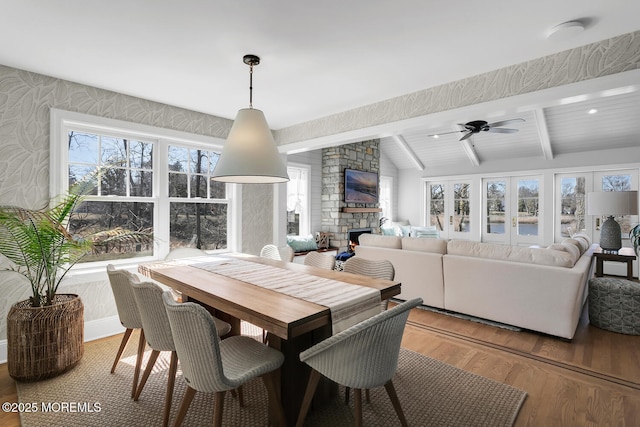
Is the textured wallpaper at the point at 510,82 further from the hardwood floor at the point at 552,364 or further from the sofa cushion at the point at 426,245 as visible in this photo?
the hardwood floor at the point at 552,364

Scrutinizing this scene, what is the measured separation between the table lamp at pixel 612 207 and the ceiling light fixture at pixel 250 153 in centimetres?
407

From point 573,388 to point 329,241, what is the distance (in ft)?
15.0

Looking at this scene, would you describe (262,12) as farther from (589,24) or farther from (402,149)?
(402,149)

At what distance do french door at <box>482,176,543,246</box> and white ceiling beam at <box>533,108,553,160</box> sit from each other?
66 centimetres

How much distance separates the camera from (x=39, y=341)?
92.8 inches

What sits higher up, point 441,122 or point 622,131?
point 622,131

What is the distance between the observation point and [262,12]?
1.96 meters

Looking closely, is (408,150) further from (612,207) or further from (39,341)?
(39,341)

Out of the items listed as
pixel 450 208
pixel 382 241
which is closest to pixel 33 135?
pixel 382 241

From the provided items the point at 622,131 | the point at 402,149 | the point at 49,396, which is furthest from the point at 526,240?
the point at 49,396

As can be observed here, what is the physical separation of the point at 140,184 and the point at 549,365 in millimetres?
4292

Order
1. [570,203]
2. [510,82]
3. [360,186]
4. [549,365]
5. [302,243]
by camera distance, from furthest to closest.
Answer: [360,186], [570,203], [302,243], [510,82], [549,365]

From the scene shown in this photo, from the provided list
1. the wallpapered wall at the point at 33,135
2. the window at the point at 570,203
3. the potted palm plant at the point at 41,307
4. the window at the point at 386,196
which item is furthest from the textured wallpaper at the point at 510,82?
the window at the point at 570,203

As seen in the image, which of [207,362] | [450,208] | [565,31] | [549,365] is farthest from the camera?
[450,208]
